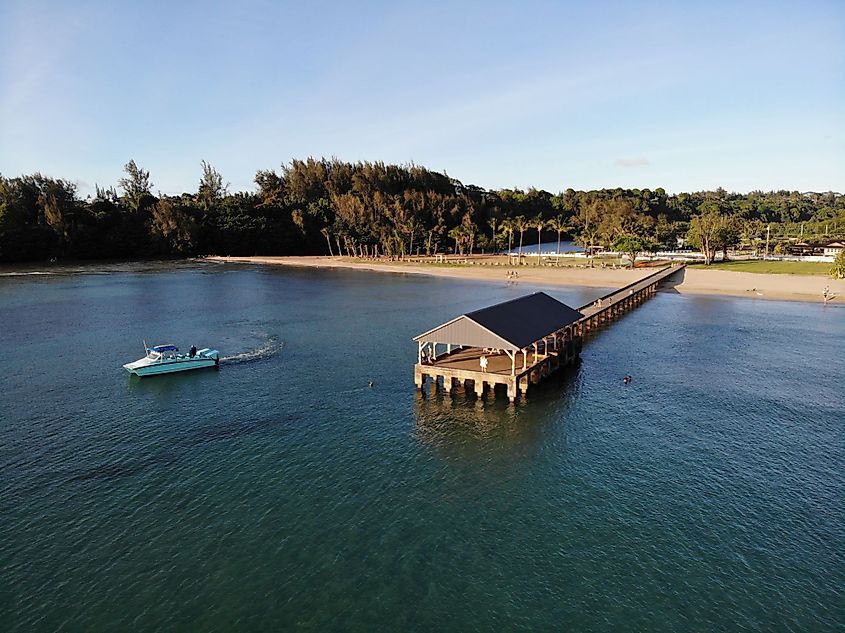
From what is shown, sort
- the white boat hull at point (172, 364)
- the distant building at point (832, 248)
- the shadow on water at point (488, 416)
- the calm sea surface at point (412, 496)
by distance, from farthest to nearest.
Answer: the distant building at point (832, 248) → the white boat hull at point (172, 364) → the shadow on water at point (488, 416) → the calm sea surface at point (412, 496)

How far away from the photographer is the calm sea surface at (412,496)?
658 inches

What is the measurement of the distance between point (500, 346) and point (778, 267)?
93989 mm

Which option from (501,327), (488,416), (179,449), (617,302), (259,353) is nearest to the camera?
(179,449)

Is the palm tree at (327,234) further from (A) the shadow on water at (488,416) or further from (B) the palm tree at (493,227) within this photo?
(A) the shadow on water at (488,416)

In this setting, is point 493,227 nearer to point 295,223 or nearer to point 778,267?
point 295,223

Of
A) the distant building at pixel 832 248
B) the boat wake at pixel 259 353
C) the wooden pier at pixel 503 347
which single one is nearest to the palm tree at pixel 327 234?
the boat wake at pixel 259 353

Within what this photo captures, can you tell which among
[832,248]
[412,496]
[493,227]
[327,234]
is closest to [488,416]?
[412,496]

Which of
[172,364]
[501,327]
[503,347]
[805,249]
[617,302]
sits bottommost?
[172,364]

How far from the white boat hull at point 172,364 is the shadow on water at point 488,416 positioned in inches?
693

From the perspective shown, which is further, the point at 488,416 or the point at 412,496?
the point at 488,416

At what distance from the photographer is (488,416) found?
104 ft

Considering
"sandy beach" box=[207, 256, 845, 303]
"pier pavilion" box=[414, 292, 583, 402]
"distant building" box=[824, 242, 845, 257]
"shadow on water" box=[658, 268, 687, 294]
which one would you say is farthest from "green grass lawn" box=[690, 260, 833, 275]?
"pier pavilion" box=[414, 292, 583, 402]

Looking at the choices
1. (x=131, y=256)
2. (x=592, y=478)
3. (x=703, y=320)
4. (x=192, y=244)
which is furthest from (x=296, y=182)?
(x=592, y=478)

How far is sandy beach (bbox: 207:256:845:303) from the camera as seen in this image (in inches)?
3162
